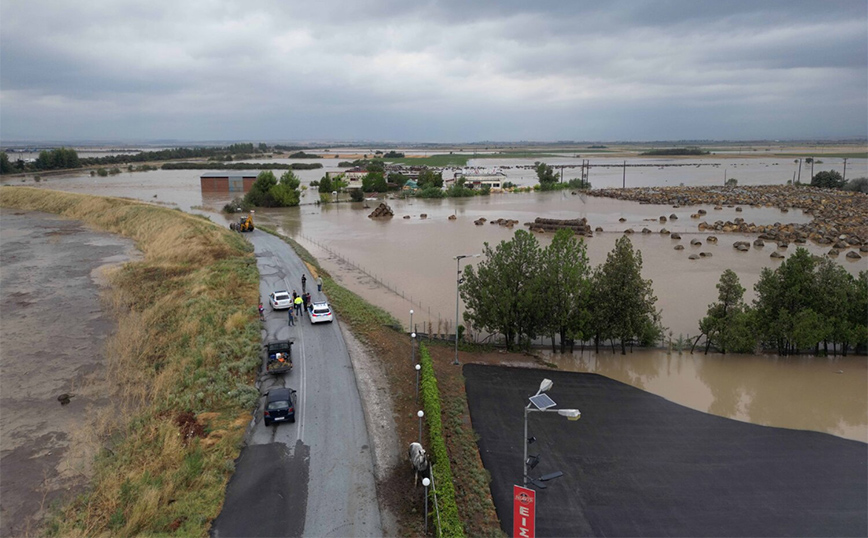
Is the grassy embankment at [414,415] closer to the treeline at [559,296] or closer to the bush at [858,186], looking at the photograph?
the treeline at [559,296]

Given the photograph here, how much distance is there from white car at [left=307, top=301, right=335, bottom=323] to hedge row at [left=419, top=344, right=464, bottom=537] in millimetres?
6702

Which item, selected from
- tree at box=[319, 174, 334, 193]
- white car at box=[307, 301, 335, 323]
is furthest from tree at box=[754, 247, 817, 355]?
tree at box=[319, 174, 334, 193]

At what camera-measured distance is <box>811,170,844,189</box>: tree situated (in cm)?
9156

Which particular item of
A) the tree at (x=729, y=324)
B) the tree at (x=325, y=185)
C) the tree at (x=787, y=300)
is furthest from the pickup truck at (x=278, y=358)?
the tree at (x=325, y=185)

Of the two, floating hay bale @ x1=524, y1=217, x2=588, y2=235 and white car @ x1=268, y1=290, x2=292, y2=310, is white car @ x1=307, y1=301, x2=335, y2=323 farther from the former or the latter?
floating hay bale @ x1=524, y1=217, x2=588, y2=235

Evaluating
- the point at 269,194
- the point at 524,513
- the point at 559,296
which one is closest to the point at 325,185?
the point at 269,194

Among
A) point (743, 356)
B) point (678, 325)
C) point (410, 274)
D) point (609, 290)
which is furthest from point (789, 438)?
point (410, 274)

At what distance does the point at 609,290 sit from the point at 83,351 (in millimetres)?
21711

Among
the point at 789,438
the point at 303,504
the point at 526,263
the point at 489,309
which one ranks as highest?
the point at 526,263

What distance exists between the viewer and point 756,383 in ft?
66.9

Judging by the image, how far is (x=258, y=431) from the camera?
47.8ft

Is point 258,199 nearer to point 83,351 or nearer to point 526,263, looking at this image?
point 83,351

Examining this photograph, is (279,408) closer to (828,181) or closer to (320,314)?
(320,314)

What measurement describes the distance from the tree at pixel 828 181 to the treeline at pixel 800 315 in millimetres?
86523
